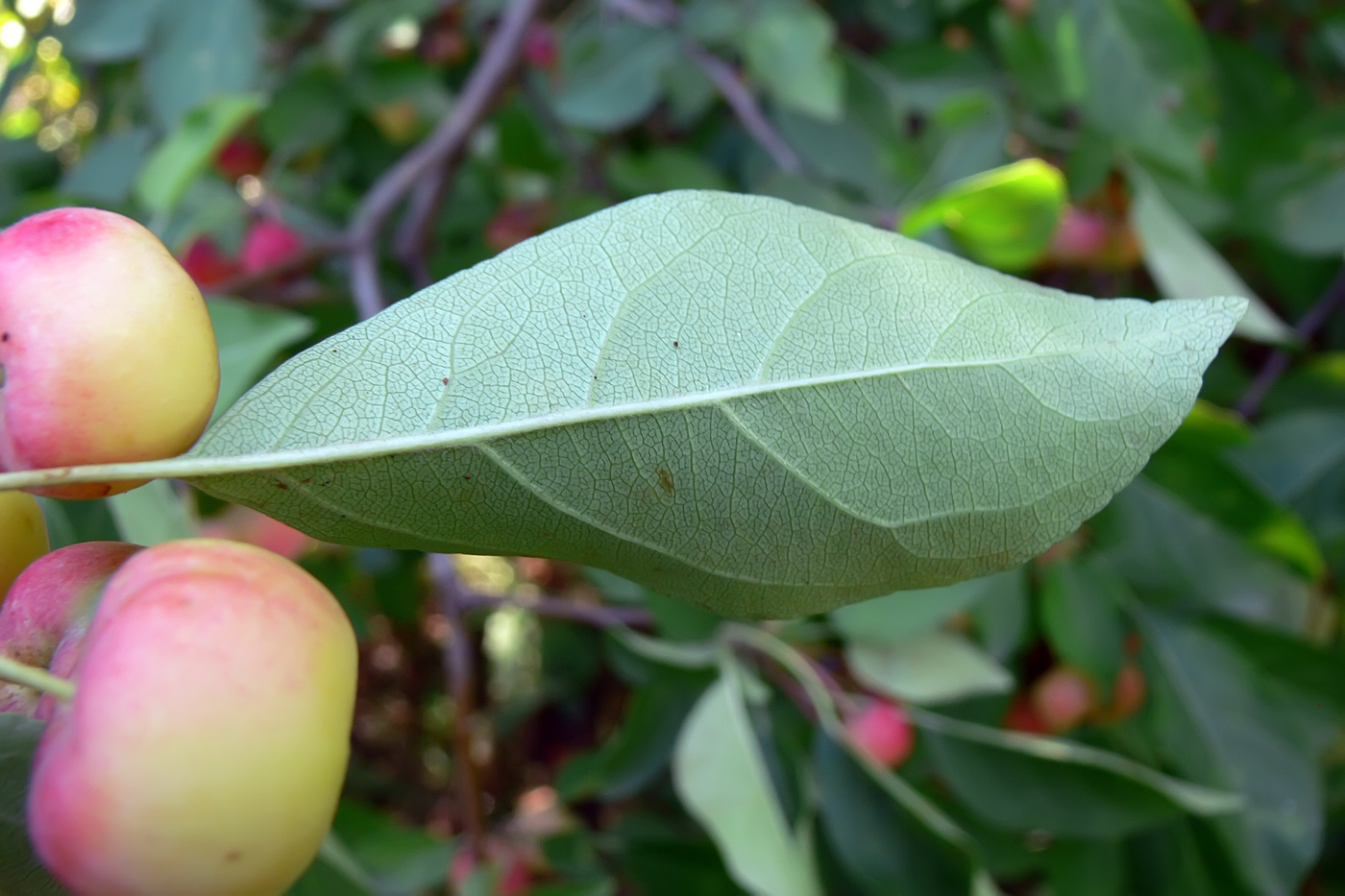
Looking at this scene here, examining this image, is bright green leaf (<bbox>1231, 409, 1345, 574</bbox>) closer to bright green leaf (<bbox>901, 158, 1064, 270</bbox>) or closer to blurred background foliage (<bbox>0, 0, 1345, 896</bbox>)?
blurred background foliage (<bbox>0, 0, 1345, 896</bbox>)

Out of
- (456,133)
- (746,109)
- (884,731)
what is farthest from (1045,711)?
(456,133)

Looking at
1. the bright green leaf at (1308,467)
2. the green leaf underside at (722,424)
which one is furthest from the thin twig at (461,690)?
the bright green leaf at (1308,467)

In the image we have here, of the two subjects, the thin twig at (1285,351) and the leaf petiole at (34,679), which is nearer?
the leaf petiole at (34,679)

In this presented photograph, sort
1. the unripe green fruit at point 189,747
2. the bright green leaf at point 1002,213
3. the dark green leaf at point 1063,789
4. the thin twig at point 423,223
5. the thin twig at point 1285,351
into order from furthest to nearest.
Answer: the thin twig at point 1285,351 < the thin twig at point 423,223 < the dark green leaf at point 1063,789 < the bright green leaf at point 1002,213 < the unripe green fruit at point 189,747

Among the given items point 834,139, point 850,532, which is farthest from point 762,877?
point 834,139

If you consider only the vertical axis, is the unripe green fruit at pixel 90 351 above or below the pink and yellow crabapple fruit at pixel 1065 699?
above

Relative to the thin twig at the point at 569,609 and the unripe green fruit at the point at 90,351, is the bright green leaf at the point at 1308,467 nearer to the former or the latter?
the thin twig at the point at 569,609
